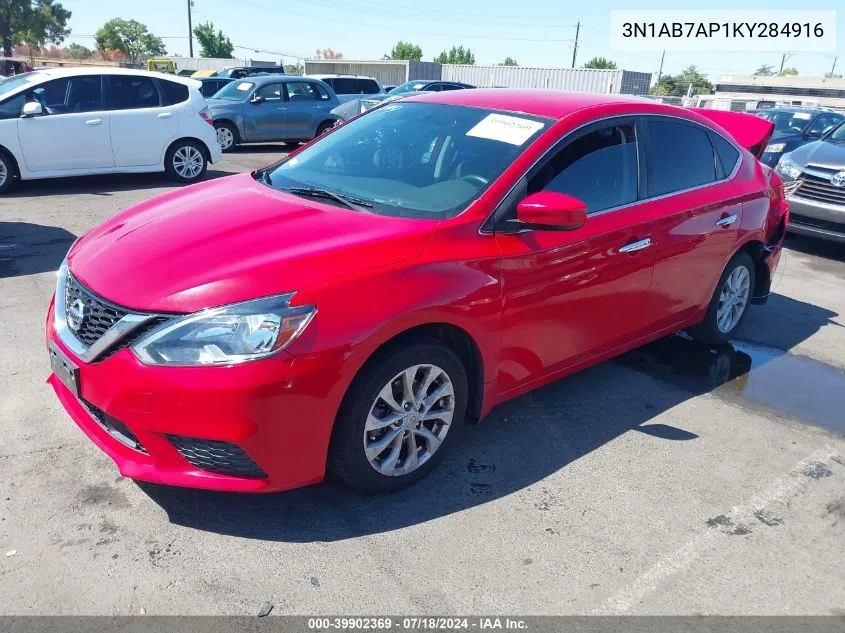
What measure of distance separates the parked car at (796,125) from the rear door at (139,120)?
9521mm

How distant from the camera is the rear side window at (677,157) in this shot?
427 cm

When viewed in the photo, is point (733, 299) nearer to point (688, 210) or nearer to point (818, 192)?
point (688, 210)

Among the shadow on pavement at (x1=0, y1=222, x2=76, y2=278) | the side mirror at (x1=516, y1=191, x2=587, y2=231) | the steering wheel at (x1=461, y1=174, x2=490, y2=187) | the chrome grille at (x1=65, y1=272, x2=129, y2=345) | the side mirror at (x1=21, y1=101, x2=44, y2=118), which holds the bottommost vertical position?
the shadow on pavement at (x1=0, y1=222, x2=76, y2=278)

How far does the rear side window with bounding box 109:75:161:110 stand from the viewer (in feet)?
31.9

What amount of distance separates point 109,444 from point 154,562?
0.52 m

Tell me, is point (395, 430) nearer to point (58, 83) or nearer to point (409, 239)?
point (409, 239)

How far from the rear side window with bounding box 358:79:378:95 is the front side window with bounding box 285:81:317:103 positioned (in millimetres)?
4843

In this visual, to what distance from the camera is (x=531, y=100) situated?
4059 mm

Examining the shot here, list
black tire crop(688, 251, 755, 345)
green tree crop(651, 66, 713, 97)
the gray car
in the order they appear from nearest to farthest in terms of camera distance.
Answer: black tire crop(688, 251, 755, 345) → the gray car → green tree crop(651, 66, 713, 97)

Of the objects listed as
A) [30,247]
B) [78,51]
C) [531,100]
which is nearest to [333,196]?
[531,100]

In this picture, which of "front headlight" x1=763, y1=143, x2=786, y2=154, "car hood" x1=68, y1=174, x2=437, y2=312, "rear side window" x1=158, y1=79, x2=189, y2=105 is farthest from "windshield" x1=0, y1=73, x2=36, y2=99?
"front headlight" x1=763, y1=143, x2=786, y2=154

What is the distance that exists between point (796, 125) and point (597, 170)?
37.4 ft

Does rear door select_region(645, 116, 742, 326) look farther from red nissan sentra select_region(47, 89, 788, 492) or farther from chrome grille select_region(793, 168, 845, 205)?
chrome grille select_region(793, 168, 845, 205)

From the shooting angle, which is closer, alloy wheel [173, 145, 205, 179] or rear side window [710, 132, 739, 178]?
rear side window [710, 132, 739, 178]
